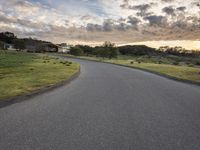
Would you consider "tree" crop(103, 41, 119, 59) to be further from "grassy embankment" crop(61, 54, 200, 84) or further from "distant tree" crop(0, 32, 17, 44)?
"distant tree" crop(0, 32, 17, 44)

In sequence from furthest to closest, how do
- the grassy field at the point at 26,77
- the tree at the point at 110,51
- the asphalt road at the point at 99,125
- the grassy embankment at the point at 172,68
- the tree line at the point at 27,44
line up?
the tree line at the point at 27,44, the tree at the point at 110,51, the grassy embankment at the point at 172,68, the grassy field at the point at 26,77, the asphalt road at the point at 99,125

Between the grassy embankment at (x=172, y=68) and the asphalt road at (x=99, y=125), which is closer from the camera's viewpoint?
the asphalt road at (x=99, y=125)

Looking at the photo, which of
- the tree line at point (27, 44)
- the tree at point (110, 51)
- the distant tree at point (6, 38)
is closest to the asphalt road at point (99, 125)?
the tree at point (110, 51)

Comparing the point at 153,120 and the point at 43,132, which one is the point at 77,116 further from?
the point at 153,120

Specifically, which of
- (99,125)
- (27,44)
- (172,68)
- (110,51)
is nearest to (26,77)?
(99,125)

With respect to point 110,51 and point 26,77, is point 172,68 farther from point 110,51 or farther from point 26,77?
point 110,51

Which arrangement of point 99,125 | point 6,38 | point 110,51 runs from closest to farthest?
point 99,125 → point 110,51 → point 6,38

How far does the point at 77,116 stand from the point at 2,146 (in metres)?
2.52

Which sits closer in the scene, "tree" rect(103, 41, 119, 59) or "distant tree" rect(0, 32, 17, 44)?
"tree" rect(103, 41, 119, 59)

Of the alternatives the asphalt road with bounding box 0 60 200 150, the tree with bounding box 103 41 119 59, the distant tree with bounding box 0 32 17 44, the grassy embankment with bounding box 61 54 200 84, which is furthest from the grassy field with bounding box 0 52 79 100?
the distant tree with bounding box 0 32 17 44

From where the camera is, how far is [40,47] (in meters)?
142

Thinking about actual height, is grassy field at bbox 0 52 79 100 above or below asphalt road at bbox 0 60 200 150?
below

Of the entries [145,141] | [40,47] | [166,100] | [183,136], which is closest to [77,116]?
[145,141]

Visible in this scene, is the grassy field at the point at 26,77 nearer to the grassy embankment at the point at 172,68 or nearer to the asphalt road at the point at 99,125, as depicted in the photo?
the asphalt road at the point at 99,125
